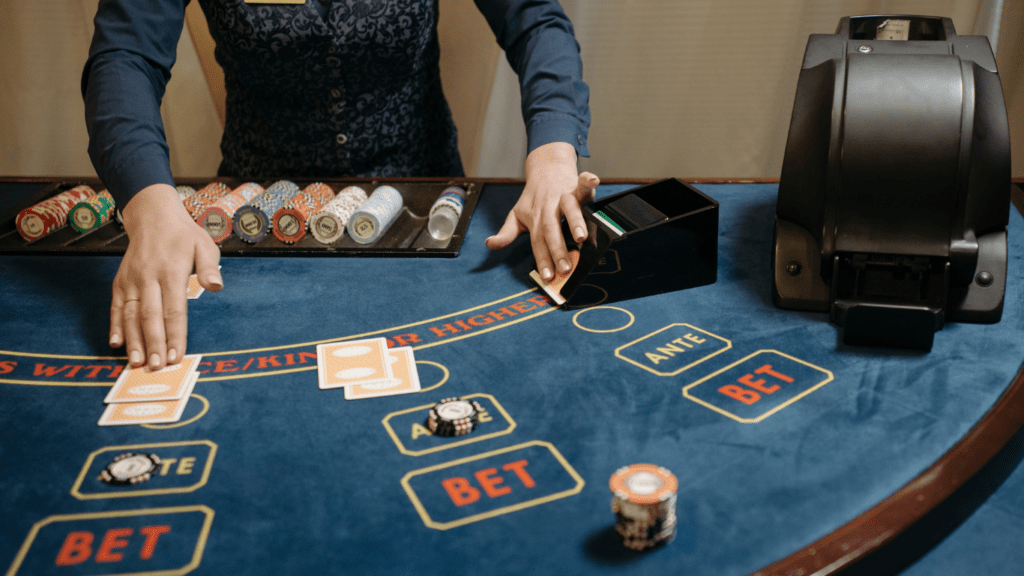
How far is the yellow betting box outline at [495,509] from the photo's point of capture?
75 cm

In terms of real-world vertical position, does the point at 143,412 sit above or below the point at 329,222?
below

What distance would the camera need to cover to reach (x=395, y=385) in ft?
3.33

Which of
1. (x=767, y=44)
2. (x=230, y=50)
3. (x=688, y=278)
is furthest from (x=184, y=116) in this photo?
(x=688, y=278)

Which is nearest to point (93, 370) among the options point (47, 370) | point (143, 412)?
point (47, 370)

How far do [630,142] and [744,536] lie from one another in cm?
265

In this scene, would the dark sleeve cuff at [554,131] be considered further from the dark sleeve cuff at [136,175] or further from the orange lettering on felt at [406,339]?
the dark sleeve cuff at [136,175]

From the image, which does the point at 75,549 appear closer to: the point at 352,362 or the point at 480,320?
the point at 352,362

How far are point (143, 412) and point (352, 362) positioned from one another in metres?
0.28

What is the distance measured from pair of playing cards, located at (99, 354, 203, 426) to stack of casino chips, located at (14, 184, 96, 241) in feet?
2.30

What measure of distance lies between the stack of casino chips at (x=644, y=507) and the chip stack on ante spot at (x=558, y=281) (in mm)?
547

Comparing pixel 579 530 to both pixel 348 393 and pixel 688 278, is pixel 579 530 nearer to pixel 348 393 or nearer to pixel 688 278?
pixel 348 393

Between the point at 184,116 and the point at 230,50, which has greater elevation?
the point at 230,50

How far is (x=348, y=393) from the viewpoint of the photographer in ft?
3.27

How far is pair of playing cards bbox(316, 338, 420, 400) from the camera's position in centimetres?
101
